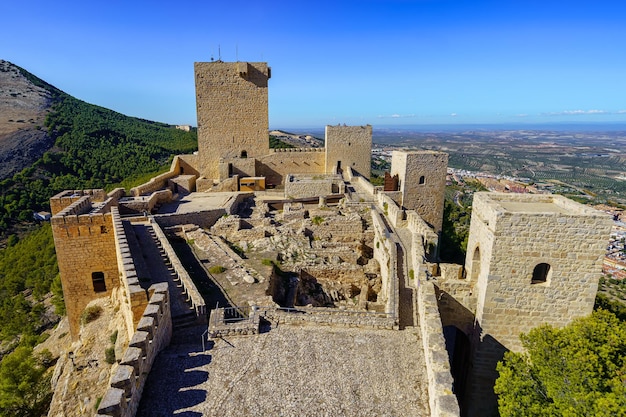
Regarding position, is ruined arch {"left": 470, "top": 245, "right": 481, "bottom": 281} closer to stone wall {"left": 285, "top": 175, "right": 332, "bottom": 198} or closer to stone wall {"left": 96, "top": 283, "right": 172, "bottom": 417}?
stone wall {"left": 96, "top": 283, "right": 172, "bottom": 417}

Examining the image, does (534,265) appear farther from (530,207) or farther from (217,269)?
(217,269)

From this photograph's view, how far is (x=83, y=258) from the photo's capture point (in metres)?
12.0

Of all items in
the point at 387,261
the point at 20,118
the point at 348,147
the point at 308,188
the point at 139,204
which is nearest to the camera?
the point at 387,261

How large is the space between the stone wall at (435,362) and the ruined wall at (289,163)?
17333mm

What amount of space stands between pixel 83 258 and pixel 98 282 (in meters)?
0.96

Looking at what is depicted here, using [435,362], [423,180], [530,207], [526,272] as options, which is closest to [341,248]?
[423,180]

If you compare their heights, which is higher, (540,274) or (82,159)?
(540,274)

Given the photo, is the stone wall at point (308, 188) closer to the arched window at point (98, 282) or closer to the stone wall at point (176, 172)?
the stone wall at point (176, 172)

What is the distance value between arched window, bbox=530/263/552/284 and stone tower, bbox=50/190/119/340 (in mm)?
12185

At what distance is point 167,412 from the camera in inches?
207

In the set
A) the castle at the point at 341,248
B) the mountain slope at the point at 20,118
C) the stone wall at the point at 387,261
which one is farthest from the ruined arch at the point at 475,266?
the mountain slope at the point at 20,118

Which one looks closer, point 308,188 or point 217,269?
point 217,269

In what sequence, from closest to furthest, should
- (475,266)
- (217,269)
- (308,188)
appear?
(475,266) < (217,269) < (308,188)

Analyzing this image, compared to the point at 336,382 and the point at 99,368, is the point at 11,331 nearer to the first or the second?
the point at 99,368
